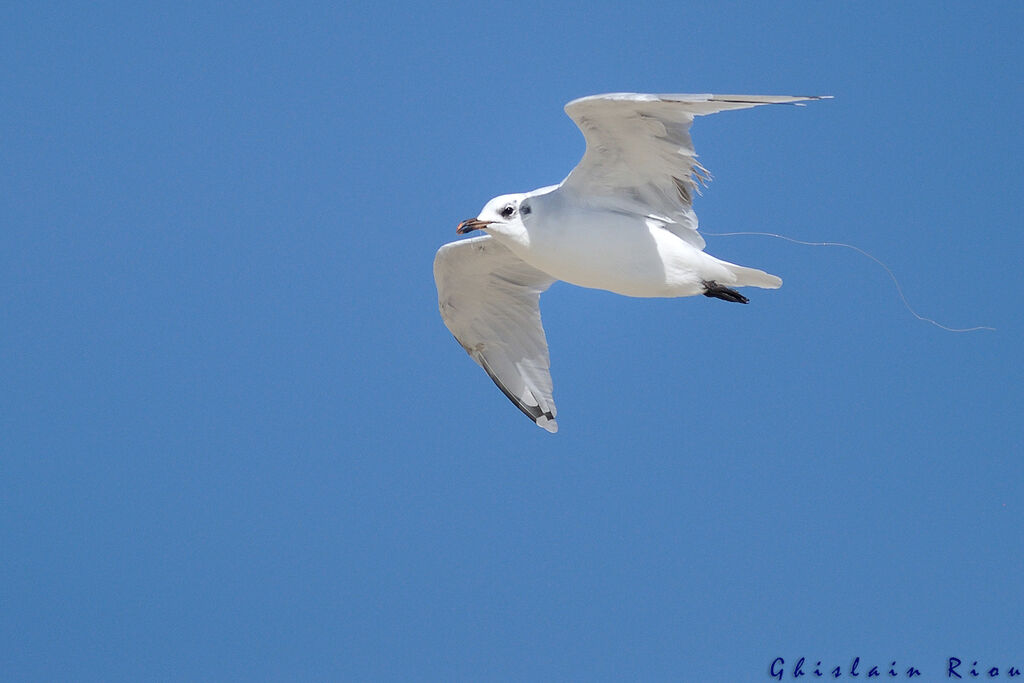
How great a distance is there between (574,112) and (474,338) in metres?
1.50

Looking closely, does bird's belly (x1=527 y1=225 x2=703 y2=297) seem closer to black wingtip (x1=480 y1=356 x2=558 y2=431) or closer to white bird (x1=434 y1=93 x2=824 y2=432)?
white bird (x1=434 y1=93 x2=824 y2=432)

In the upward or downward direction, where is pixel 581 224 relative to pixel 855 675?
upward

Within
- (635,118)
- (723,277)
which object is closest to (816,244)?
(723,277)

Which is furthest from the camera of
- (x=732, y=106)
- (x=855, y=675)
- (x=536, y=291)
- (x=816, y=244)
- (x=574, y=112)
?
(x=536, y=291)

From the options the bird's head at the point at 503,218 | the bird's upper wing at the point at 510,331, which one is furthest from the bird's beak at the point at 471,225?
the bird's upper wing at the point at 510,331

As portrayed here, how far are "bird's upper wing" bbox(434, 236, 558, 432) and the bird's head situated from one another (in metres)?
0.81

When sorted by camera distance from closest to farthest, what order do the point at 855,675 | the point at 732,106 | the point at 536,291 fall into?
the point at 732,106, the point at 855,675, the point at 536,291

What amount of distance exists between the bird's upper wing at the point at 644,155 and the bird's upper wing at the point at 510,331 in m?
0.85

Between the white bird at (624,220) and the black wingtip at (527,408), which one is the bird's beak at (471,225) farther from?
Answer: the black wingtip at (527,408)

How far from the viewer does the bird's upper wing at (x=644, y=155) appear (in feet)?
13.7

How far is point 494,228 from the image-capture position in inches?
183

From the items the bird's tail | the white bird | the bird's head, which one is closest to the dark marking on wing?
the white bird

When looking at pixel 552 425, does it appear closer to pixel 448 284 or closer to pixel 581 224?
pixel 448 284

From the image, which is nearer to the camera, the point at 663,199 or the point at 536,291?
the point at 663,199
